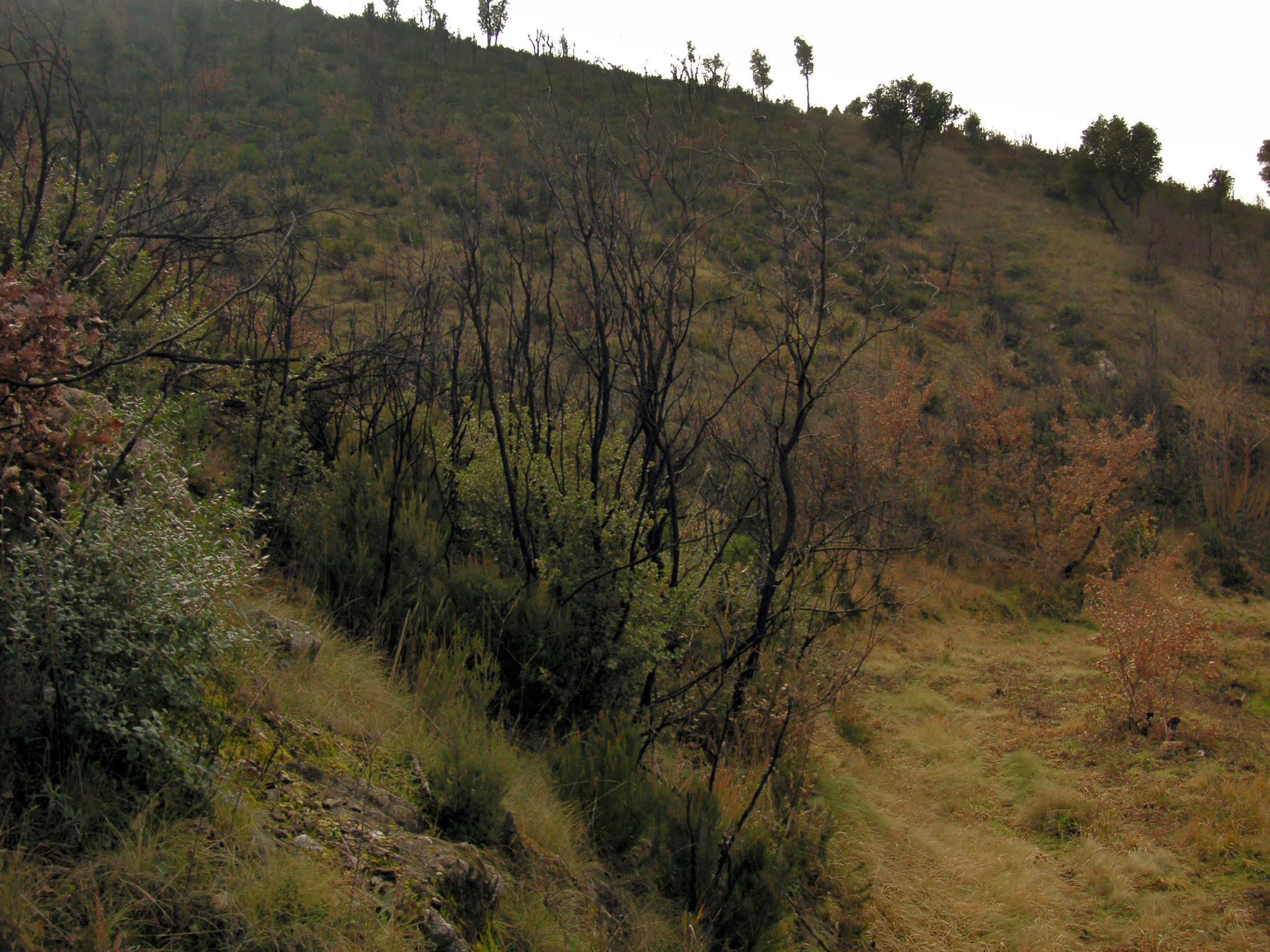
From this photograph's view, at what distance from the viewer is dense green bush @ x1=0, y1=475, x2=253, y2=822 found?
6.92ft

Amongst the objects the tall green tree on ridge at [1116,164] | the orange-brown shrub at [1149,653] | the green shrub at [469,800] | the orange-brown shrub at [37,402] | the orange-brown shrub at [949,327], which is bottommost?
the orange-brown shrub at [1149,653]

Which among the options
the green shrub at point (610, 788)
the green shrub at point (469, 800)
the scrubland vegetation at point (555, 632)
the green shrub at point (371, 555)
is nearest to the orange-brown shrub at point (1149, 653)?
the scrubland vegetation at point (555, 632)

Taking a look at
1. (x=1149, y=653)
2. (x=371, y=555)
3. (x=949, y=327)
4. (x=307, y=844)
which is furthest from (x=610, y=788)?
(x=949, y=327)

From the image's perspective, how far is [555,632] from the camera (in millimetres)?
4512

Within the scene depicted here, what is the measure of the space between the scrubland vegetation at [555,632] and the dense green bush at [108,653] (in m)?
0.01

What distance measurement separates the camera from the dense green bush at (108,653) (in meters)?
2.11

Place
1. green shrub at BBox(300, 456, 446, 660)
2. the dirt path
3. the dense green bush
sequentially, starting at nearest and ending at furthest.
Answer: the dense green bush < green shrub at BBox(300, 456, 446, 660) < the dirt path

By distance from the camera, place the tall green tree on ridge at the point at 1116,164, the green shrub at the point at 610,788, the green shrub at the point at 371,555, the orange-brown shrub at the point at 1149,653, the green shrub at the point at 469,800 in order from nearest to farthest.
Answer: the green shrub at the point at 469,800, the green shrub at the point at 610,788, the green shrub at the point at 371,555, the orange-brown shrub at the point at 1149,653, the tall green tree on ridge at the point at 1116,164

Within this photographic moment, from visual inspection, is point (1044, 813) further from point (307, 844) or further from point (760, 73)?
point (760, 73)

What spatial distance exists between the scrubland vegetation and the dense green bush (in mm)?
15

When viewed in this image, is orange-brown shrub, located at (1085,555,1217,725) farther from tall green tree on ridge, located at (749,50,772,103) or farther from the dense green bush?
tall green tree on ridge, located at (749,50,772,103)

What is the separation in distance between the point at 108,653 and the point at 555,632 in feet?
8.19

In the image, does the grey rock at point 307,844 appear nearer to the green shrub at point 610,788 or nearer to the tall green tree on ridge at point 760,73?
the green shrub at point 610,788

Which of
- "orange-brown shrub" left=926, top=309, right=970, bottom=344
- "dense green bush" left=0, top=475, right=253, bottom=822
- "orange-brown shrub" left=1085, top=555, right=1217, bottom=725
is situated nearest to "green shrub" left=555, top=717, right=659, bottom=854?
"dense green bush" left=0, top=475, right=253, bottom=822
